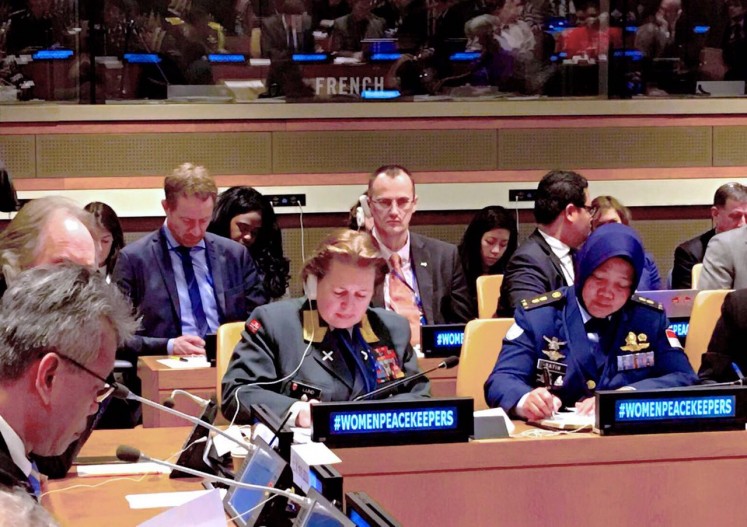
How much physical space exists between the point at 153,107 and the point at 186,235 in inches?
109

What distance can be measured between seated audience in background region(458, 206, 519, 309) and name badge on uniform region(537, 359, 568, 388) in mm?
2922

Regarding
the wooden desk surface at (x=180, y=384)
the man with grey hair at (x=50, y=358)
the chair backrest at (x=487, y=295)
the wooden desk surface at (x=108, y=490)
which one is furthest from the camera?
the chair backrest at (x=487, y=295)

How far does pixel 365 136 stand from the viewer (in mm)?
8781

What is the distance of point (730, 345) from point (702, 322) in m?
0.89

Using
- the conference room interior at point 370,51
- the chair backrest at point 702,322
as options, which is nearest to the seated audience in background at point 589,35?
the conference room interior at point 370,51

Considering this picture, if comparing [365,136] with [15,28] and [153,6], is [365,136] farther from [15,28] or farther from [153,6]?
[15,28]

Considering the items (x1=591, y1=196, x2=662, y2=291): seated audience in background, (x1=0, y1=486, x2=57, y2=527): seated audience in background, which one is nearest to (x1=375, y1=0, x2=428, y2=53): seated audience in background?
(x1=591, y1=196, x2=662, y2=291): seated audience in background

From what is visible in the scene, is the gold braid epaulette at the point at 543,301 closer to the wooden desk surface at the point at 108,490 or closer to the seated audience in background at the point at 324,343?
the seated audience in background at the point at 324,343

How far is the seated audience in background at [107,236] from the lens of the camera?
255 inches

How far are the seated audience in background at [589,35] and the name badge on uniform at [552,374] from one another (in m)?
5.22

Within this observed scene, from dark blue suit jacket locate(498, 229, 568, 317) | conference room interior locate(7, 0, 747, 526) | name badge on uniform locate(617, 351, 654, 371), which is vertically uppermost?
conference room interior locate(7, 0, 747, 526)

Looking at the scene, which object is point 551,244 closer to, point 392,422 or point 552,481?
point 552,481

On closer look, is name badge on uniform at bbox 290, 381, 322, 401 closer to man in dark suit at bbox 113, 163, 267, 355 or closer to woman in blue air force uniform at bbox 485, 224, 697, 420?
woman in blue air force uniform at bbox 485, 224, 697, 420

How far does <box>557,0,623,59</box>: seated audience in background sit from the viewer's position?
906cm
